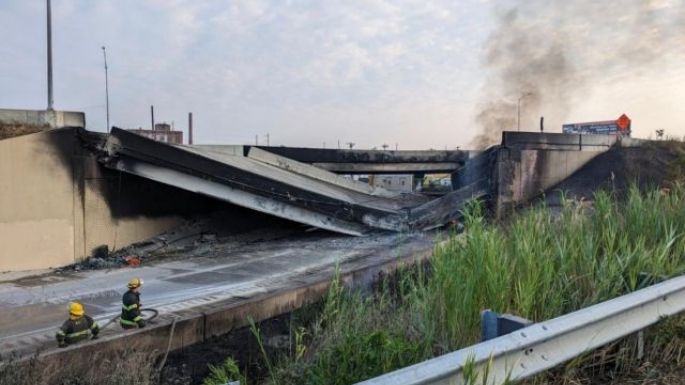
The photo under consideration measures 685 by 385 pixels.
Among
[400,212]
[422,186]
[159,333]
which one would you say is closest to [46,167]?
[159,333]

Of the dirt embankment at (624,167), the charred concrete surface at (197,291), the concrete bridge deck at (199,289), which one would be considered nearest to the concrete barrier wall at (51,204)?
the concrete bridge deck at (199,289)

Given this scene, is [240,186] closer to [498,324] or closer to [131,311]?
[131,311]

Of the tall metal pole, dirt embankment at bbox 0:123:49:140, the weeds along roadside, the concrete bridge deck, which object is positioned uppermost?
Result: the tall metal pole

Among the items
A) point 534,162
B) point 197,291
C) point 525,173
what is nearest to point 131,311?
point 197,291

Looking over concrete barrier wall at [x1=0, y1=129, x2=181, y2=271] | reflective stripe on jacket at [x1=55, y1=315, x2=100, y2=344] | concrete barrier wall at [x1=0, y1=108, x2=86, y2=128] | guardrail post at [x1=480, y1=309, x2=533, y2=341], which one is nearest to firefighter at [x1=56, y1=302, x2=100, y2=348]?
reflective stripe on jacket at [x1=55, y1=315, x2=100, y2=344]

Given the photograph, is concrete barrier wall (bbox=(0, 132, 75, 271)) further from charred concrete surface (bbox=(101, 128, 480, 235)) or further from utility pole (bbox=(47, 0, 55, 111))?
utility pole (bbox=(47, 0, 55, 111))

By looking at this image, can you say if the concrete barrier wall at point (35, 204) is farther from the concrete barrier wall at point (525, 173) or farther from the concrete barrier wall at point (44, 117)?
the concrete barrier wall at point (525, 173)

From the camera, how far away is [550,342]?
2410 millimetres

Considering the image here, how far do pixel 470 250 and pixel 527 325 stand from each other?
1.31m

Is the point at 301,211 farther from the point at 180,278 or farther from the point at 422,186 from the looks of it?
the point at 422,186

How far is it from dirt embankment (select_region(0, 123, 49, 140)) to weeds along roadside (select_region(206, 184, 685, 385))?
1005 centimetres

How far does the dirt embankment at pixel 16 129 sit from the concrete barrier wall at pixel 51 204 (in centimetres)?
128

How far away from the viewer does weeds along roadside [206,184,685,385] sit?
2.72 m

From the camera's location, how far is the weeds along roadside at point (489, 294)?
8.92 feet
